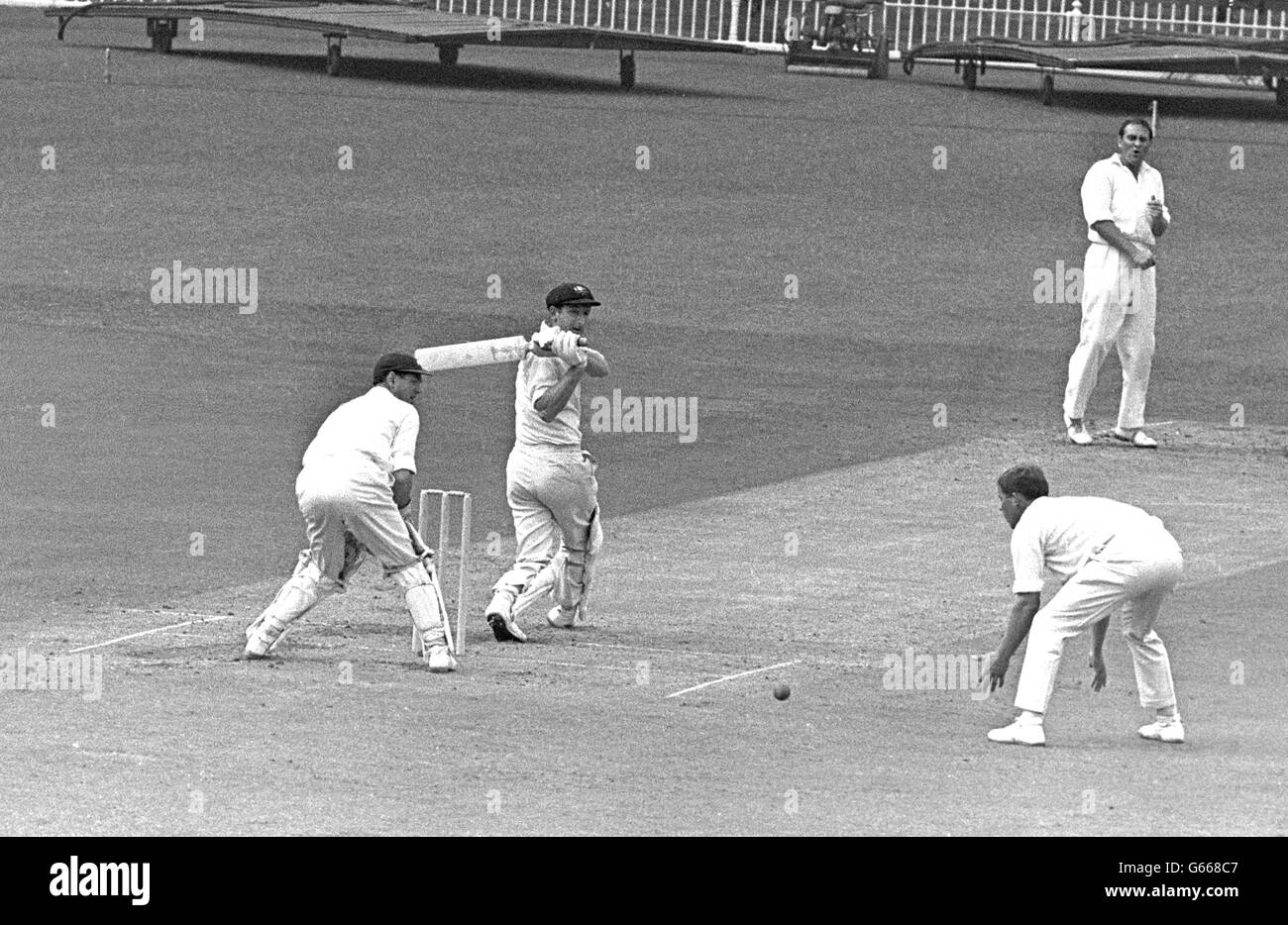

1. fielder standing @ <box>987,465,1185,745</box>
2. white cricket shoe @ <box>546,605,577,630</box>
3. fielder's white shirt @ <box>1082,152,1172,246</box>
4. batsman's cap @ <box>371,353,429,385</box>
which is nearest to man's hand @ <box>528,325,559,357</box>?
batsman's cap @ <box>371,353,429,385</box>

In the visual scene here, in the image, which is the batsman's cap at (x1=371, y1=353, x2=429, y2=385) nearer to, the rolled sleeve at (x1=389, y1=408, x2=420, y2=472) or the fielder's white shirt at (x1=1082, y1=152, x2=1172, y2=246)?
the rolled sleeve at (x1=389, y1=408, x2=420, y2=472)

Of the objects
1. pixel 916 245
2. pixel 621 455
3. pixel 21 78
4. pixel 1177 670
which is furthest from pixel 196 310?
pixel 1177 670

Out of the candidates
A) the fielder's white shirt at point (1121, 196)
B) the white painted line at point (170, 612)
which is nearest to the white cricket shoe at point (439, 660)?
the white painted line at point (170, 612)

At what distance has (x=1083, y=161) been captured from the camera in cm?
3506

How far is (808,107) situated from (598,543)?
79.1 ft

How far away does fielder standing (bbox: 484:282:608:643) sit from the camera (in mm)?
14688

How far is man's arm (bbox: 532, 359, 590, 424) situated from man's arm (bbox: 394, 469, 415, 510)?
4.03ft

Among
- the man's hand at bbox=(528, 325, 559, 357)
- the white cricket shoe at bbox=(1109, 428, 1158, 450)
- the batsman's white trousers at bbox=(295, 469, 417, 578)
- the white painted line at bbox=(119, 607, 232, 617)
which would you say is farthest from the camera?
the white cricket shoe at bbox=(1109, 428, 1158, 450)

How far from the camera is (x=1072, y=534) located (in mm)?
12203

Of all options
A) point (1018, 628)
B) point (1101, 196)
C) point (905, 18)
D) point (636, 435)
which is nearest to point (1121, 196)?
point (1101, 196)

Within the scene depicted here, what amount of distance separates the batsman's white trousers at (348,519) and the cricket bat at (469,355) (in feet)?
2.79

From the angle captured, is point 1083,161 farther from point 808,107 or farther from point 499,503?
point 499,503

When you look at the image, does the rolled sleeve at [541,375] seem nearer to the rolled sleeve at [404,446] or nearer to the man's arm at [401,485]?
the rolled sleeve at [404,446]

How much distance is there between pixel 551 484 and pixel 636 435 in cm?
766
